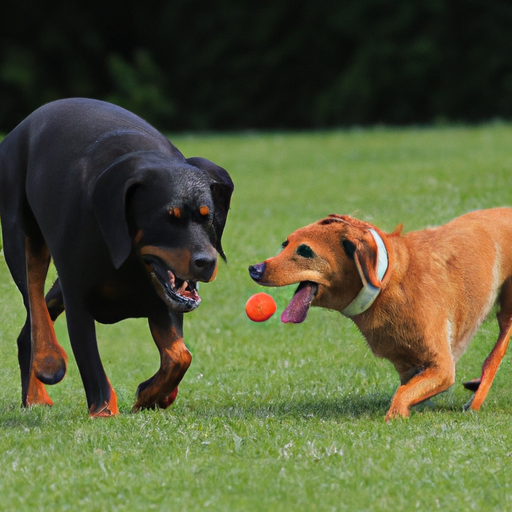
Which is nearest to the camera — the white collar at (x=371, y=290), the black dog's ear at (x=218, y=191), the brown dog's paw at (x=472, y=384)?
the black dog's ear at (x=218, y=191)

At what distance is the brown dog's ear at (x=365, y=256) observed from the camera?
5.82m

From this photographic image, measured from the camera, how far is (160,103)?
112 ft

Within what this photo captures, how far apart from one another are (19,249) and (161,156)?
132cm

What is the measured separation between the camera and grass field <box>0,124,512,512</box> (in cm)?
428

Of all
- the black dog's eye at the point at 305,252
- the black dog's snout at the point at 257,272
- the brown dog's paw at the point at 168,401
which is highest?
the black dog's eye at the point at 305,252

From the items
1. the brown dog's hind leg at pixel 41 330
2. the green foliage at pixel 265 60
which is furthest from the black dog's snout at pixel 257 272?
the green foliage at pixel 265 60

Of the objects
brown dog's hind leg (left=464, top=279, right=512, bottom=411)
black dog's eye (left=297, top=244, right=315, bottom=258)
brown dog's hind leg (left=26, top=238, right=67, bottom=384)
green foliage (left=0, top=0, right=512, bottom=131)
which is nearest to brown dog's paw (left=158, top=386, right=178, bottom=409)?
brown dog's hind leg (left=26, top=238, right=67, bottom=384)

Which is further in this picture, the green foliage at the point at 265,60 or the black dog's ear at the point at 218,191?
the green foliage at the point at 265,60

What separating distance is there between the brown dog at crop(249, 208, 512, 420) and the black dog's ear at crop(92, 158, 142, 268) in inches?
34.8

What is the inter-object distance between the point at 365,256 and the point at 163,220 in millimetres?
1300

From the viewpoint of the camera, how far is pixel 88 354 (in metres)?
5.70

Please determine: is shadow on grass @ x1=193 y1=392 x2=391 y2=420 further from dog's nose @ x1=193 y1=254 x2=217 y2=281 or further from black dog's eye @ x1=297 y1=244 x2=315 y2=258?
dog's nose @ x1=193 y1=254 x2=217 y2=281

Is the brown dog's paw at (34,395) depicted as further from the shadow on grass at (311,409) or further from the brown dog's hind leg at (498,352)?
the brown dog's hind leg at (498,352)

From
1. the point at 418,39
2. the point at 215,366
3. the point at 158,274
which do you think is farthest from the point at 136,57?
the point at 158,274
